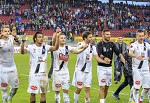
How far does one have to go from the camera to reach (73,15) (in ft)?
172

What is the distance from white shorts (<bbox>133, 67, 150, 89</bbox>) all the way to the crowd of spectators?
1223 inches

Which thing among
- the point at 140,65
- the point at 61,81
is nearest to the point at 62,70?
the point at 61,81

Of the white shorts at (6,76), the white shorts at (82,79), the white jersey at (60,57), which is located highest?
the white jersey at (60,57)

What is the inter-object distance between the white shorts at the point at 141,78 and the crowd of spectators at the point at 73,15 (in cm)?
3105

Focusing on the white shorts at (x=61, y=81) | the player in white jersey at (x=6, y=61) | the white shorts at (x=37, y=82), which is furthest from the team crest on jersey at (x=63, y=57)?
the player in white jersey at (x=6, y=61)

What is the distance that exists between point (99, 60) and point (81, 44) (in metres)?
0.75

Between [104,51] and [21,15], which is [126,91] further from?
[21,15]

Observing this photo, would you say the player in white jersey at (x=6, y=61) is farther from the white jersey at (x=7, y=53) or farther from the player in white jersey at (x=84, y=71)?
the player in white jersey at (x=84, y=71)

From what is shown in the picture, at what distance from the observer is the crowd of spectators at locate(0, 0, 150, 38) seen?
46844 millimetres

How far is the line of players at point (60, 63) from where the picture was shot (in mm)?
10711

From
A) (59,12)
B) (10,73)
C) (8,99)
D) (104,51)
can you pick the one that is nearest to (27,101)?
(8,99)

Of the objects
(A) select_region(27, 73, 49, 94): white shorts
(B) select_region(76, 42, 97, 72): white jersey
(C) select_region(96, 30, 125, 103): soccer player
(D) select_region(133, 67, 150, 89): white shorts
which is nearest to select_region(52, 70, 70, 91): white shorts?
(A) select_region(27, 73, 49, 94): white shorts

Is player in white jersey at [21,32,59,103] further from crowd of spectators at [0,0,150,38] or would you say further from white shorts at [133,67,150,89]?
crowd of spectators at [0,0,150,38]

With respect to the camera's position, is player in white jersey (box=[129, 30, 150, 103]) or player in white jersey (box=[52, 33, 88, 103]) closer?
player in white jersey (box=[52, 33, 88, 103])
